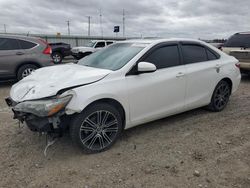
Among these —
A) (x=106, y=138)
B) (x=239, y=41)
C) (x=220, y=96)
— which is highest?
(x=239, y=41)

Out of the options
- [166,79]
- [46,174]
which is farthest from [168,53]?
[46,174]

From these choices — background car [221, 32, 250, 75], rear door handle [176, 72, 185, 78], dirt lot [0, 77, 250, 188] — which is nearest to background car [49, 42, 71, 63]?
background car [221, 32, 250, 75]

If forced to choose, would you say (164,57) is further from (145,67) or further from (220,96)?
(220,96)

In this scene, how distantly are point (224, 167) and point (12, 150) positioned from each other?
9.50 feet

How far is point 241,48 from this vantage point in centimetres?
849

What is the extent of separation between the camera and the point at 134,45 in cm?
420

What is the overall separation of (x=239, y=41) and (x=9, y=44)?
7.82 meters

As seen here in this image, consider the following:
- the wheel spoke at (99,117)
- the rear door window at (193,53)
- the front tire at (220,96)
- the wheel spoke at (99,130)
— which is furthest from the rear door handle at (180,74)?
the wheel spoke at (99,117)

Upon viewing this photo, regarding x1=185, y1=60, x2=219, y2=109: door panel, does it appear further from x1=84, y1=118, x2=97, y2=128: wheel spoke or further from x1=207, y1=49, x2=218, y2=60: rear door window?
x1=84, y1=118, x2=97, y2=128: wheel spoke

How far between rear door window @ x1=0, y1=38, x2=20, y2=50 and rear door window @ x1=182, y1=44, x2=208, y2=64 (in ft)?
18.7

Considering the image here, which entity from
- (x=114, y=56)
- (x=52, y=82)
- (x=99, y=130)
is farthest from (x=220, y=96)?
(x=52, y=82)

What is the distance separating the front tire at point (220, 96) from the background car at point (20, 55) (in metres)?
5.63

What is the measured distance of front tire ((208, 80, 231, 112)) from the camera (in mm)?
4969

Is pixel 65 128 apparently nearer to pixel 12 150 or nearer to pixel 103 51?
pixel 12 150
